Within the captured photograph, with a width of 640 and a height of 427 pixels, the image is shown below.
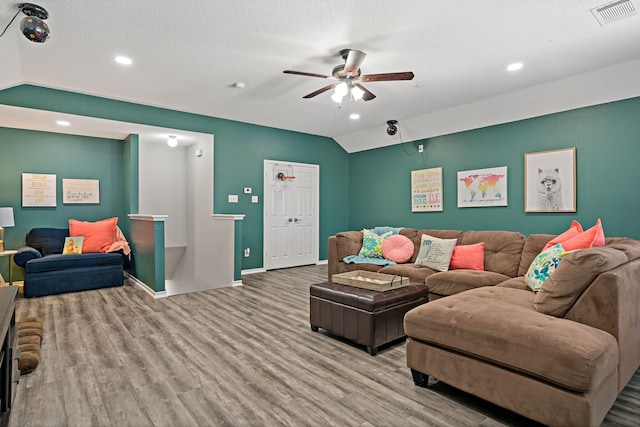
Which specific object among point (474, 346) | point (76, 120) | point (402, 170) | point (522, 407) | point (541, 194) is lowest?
point (522, 407)

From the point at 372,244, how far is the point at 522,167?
2473 millimetres

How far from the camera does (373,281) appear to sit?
3154 mm

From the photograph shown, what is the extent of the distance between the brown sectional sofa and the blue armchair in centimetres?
460

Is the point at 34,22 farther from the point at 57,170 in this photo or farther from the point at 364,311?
the point at 57,170

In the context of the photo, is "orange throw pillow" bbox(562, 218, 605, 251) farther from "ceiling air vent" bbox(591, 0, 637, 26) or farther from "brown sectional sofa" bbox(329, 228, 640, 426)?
"ceiling air vent" bbox(591, 0, 637, 26)

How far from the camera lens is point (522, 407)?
1.69 meters

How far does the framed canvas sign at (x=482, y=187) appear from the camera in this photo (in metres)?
5.12

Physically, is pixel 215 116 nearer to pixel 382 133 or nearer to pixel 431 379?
pixel 382 133

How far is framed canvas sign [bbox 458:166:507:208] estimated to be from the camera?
5.12m

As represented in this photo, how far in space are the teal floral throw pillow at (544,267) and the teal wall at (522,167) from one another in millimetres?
2141

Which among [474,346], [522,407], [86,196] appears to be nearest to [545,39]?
[474,346]

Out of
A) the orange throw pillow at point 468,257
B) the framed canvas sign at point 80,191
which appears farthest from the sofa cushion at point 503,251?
the framed canvas sign at point 80,191

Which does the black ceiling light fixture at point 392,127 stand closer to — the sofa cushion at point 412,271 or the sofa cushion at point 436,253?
the sofa cushion at point 436,253

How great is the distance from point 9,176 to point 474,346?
21.2 feet
